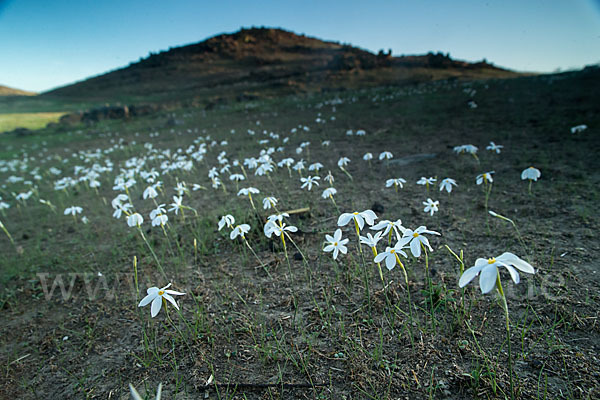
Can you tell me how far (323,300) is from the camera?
2.42m

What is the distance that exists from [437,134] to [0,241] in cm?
909

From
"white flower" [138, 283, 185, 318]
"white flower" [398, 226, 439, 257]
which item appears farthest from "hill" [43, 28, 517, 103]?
"white flower" [398, 226, 439, 257]

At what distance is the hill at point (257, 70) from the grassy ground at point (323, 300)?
24.6 metres

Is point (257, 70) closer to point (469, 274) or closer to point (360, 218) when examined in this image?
point (360, 218)

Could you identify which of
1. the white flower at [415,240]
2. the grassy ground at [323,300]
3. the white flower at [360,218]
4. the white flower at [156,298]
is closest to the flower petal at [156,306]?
the white flower at [156,298]

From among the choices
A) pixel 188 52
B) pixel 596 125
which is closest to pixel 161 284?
pixel 596 125

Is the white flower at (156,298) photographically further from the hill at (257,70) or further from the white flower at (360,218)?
the hill at (257,70)

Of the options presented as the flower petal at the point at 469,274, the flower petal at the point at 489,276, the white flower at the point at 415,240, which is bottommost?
the white flower at the point at 415,240

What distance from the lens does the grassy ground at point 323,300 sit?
5.66ft

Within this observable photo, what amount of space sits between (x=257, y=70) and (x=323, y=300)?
2435 inches

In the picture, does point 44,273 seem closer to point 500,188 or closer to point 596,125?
point 500,188

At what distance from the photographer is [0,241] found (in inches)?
192

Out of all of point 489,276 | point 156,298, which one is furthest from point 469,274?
point 156,298

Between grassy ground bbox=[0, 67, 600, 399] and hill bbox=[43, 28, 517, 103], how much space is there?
968 inches
